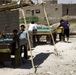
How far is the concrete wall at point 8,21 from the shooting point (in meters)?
20.2

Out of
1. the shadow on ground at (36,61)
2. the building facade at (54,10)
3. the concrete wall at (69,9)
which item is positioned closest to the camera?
the shadow on ground at (36,61)

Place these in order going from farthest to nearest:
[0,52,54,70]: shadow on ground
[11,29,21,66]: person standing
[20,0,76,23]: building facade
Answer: [20,0,76,23]: building facade
[0,52,54,70]: shadow on ground
[11,29,21,66]: person standing

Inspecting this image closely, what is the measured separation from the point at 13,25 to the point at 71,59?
8.10m

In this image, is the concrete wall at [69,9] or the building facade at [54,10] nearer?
the building facade at [54,10]

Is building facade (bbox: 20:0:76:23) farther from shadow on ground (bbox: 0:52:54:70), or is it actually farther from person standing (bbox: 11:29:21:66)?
person standing (bbox: 11:29:21:66)

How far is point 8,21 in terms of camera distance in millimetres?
20875

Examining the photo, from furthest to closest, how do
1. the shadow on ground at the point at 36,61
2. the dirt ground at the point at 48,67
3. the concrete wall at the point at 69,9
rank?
the concrete wall at the point at 69,9
the shadow on ground at the point at 36,61
the dirt ground at the point at 48,67

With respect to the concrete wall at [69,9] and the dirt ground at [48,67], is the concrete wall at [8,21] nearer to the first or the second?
the dirt ground at [48,67]

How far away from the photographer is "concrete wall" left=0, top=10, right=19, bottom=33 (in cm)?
2016

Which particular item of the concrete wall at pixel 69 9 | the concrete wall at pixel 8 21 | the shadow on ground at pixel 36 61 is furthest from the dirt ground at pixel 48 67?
the concrete wall at pixel 69 9

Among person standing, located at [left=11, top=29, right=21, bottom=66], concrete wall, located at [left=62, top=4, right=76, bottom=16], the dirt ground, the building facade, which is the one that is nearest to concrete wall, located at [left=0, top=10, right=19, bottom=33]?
the dirt ground

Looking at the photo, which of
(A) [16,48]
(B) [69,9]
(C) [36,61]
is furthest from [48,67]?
(B) [69,9]

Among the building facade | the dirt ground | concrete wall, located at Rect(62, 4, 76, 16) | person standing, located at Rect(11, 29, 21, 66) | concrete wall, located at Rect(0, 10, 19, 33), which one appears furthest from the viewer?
concrete wall, located at Rect(62, 4, 76, 16)

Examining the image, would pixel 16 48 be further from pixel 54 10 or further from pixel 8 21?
pixel 54 10
